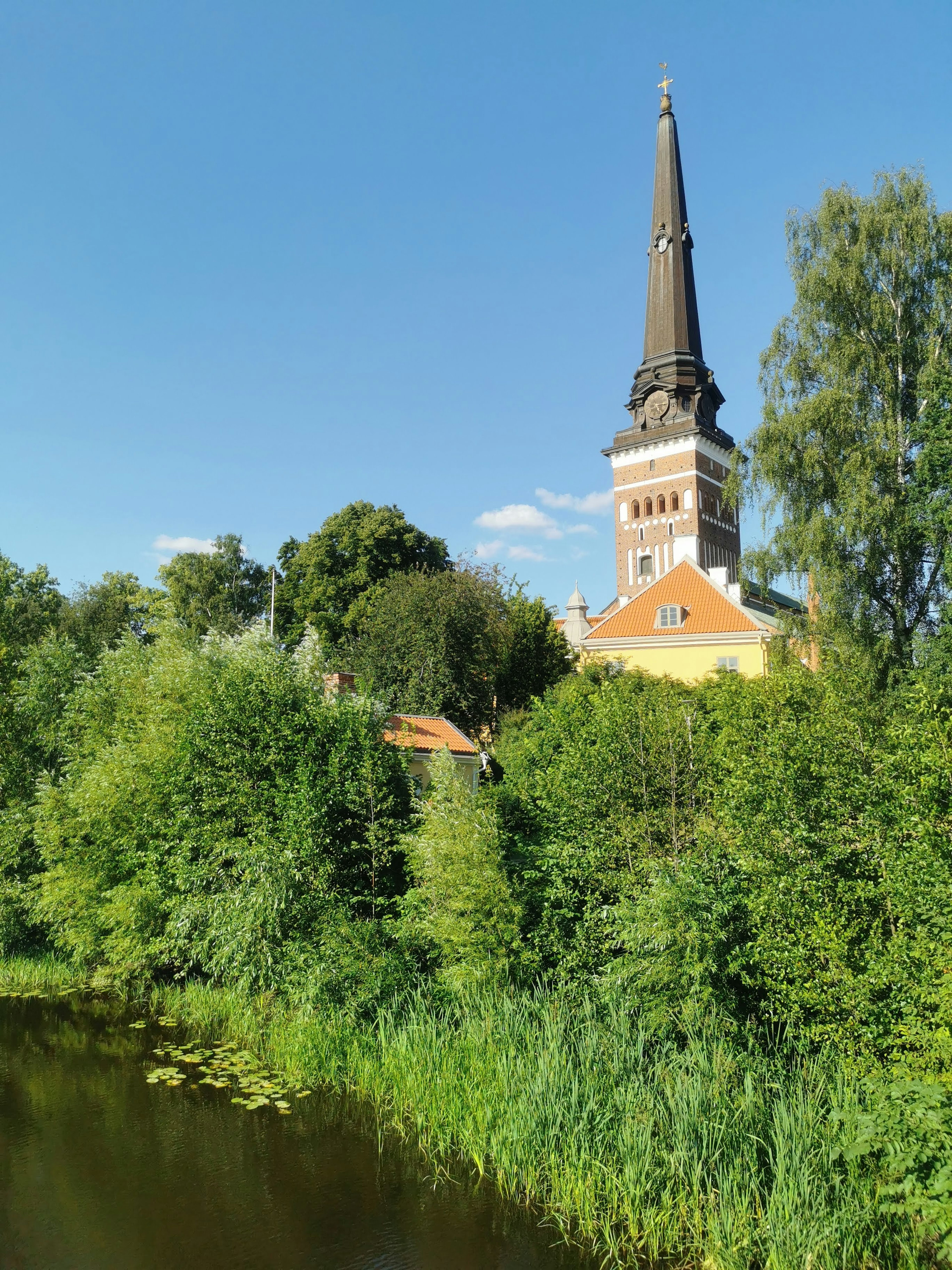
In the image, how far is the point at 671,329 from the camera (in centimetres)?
5838

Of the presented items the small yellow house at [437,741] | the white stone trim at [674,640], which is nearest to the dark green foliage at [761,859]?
the small yellow house at [437,741]

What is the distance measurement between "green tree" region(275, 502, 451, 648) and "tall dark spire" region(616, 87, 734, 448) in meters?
20.4

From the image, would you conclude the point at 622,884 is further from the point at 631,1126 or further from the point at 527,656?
the point at 527,656

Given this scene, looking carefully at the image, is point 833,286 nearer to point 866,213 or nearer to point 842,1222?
point 866,213

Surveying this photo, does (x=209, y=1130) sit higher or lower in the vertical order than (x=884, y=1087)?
lower

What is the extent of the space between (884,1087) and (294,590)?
46.2 meters

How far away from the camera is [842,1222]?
6547mm

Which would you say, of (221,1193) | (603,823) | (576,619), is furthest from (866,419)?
(576,619)

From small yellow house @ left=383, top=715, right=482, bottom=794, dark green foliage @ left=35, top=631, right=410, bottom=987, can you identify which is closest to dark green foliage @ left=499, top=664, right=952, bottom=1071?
dark green foliage @ left=35, top=631, right=410, bottom=987

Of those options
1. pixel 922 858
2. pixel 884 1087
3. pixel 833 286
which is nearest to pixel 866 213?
pixel 833 286

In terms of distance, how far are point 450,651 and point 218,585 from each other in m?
26.7

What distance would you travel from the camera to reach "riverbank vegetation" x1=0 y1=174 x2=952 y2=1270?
24.9 feet

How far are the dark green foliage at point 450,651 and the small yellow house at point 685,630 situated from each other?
342cm

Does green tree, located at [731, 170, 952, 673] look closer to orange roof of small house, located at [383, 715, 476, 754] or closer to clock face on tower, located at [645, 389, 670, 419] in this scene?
orange roof of small house, located at [383, 715, 476, 754]
